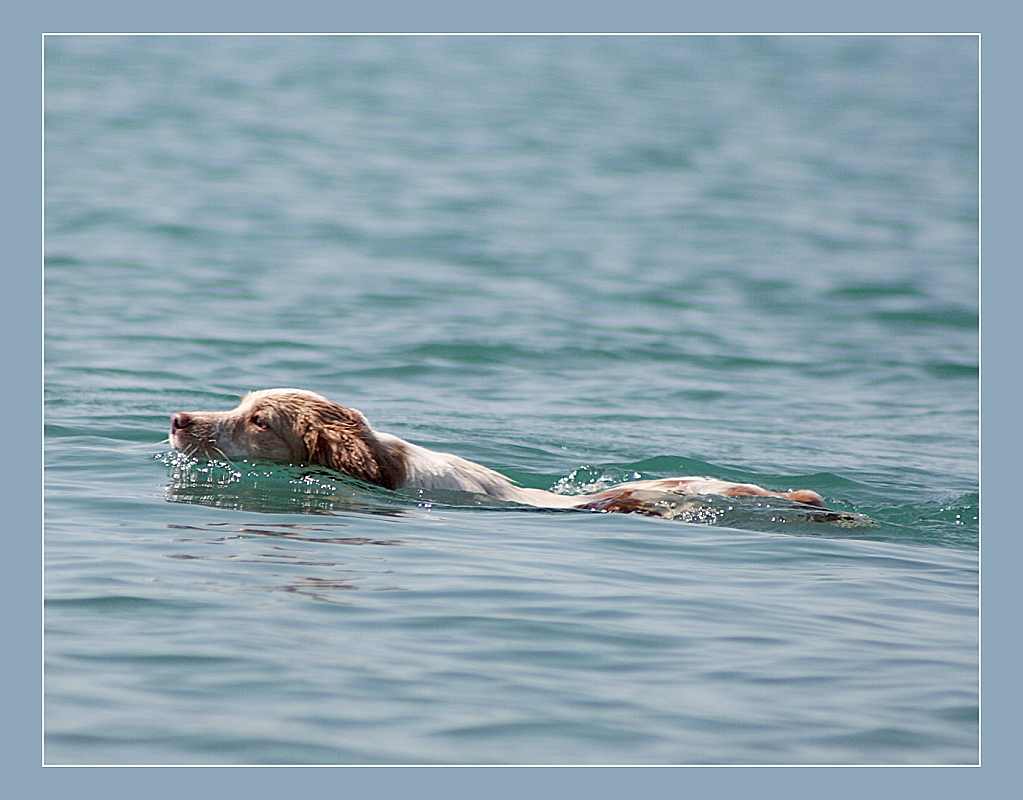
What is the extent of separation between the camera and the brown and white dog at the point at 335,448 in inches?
457

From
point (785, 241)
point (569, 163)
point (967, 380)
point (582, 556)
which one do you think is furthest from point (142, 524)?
point (569, 163)

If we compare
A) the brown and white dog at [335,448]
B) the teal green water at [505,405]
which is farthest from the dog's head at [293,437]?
the teal green water at [505,405]

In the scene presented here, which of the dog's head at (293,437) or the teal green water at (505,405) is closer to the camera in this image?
the teal green water at (505,405)

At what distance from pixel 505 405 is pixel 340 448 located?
5.67 meters

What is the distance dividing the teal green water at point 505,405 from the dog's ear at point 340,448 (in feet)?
0.50

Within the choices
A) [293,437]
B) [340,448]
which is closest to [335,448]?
[340,448]

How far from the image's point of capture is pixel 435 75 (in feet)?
163

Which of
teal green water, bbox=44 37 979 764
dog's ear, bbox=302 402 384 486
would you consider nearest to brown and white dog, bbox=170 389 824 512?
dog's ear, bbox=302 402 384 486

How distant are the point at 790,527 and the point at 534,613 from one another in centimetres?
332

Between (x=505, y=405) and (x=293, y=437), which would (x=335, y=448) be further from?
(x=505, y=405)

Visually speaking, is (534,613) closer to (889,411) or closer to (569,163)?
(889,411)

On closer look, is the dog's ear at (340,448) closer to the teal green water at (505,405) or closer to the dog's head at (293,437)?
the dog's head at (293,437)

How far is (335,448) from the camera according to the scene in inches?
456

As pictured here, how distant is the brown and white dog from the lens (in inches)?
457
